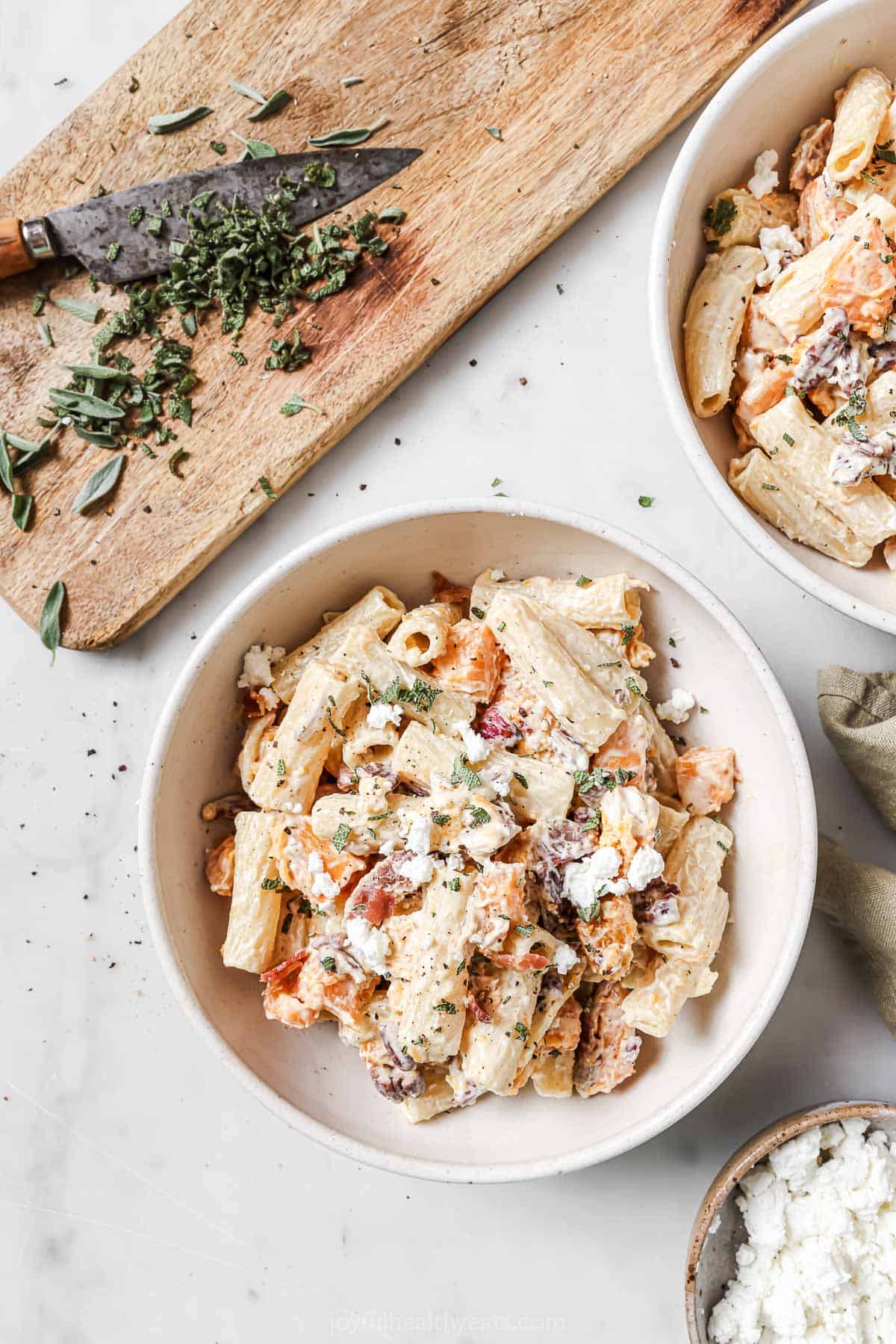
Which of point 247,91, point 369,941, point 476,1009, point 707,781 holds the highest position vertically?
point 247,91

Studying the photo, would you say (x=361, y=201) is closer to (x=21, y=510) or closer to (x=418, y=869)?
(x=21, y=510)

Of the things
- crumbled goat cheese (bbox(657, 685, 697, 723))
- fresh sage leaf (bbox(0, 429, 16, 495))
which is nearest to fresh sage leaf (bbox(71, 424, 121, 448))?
fresh sage leaf (bbox(0, 429, 16, 495))

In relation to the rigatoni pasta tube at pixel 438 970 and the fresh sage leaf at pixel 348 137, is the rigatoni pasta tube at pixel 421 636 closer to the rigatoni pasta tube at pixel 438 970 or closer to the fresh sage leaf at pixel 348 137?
the rigatoni pasta tube at pixel 438 970

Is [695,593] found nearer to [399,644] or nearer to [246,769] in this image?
[399,644]

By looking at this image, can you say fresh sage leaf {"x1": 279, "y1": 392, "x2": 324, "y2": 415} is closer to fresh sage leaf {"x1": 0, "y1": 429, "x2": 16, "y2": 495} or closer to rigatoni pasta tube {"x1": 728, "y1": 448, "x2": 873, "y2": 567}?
fresh sage leaf {"x1": 0, "y1": 429, "x2": 16, "y2": 495}

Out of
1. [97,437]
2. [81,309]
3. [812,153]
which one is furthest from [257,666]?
[812,153]

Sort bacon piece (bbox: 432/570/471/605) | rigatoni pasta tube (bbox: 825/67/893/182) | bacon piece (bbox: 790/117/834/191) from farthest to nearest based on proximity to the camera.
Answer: bacon piece (bbox: 432/570/471/605) → bacon piece (bbox: 790/117/834/191) → rigatoni pasta tube (bbox: 825/67/893/182)
